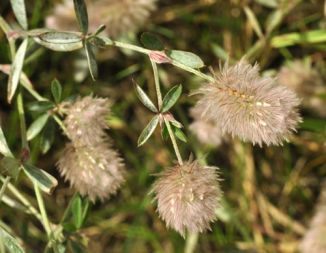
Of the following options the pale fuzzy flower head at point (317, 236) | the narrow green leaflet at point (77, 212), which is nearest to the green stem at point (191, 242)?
the pale fuzzy flower head at point (317, 236)

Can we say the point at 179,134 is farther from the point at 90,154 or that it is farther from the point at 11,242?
the point at 11,242

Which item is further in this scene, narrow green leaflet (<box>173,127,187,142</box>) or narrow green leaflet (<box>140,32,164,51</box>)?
narrow green leaflet (<box>140,32,164,51</box>)

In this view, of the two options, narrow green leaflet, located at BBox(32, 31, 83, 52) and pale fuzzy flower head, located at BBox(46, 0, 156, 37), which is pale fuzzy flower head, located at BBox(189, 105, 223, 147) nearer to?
pale fuzzy flower head, located at BBox(46, 0, 156, 37)

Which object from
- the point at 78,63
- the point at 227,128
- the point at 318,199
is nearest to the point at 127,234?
the point at 78,63

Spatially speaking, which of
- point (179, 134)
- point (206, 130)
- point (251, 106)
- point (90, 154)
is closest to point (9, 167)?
point (90, 154)

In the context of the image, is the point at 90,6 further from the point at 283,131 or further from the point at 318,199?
the point at 318,199

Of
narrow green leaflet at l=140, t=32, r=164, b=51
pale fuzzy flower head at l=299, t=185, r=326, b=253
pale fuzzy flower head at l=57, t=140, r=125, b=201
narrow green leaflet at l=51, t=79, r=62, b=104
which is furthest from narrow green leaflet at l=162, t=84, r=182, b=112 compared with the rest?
pale fuzzy flower head at l=299, t=185, r=326, b=253
